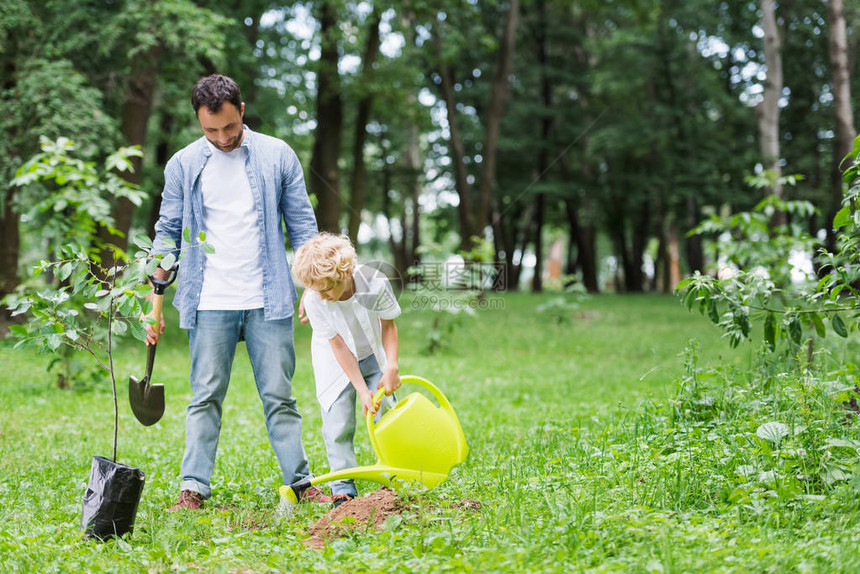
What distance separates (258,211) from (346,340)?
2.46ft

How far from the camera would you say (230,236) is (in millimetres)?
3523

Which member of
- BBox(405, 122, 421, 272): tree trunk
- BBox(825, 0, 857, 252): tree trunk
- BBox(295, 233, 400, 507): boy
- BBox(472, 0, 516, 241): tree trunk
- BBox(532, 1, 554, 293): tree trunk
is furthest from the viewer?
BBox(405, 122, 421, 272): tree trunk

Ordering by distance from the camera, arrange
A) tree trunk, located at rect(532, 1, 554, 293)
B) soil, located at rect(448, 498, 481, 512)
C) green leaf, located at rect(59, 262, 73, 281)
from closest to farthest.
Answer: green leaf, located at rect(59, 262, 73, 281) < soil, located at rect(448, 498, 481, 512) < tree trunk, located at rect(532, 1, 554, 293)

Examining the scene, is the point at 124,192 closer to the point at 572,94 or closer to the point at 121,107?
the point at 121,107

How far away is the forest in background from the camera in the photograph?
31.4 ft

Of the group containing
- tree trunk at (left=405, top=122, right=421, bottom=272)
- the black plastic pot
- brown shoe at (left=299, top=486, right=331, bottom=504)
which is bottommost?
brown shoe at (left=299, top=486, right=331, bottom=504)

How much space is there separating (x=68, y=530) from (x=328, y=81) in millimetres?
12651

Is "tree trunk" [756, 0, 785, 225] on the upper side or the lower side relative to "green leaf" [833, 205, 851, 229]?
upper

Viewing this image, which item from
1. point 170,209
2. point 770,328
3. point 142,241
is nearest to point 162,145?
point 170,209

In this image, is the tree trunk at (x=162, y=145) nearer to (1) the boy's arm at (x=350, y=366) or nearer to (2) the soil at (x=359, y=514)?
(1) the boy's arm at (x=350, y=366)

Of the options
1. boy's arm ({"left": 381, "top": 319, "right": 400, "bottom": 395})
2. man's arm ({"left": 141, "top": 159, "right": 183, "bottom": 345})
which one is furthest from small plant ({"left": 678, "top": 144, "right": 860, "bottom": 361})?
man's arm ({"left": 141, "top": 159, "right": 183, "bottom": 345})

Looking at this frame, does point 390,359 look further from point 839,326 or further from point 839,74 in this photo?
point 839,74

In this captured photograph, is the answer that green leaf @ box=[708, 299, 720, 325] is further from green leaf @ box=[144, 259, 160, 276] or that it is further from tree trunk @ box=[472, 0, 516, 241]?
tree trunk @ box=[472, 0, 516, 241]

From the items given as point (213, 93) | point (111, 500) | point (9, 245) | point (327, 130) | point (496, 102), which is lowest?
point (111, 500)
